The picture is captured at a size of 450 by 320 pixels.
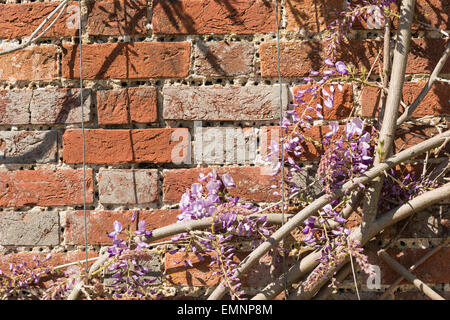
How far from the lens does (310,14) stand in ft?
4.26

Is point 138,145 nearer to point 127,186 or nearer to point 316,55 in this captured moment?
point 127,186

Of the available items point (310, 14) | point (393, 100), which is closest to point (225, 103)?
point (310, 14)

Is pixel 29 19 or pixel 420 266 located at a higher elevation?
pixel 29 19

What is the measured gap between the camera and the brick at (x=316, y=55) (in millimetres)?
1292

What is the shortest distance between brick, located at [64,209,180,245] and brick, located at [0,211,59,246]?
0.04 meters

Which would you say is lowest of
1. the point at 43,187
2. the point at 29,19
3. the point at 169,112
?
the point at 43,187

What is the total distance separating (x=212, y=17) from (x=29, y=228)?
2.52ft

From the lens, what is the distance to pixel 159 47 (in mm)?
1298

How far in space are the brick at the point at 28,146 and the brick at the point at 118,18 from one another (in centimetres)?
32

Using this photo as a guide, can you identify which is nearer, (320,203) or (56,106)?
(320,203)

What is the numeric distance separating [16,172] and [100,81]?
1.13 ft

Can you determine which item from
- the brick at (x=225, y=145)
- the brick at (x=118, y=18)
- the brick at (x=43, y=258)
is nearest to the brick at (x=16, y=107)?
the brick at (x=118, y=18)

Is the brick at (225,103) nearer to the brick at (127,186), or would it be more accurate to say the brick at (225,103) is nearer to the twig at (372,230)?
the brick at (127,186)

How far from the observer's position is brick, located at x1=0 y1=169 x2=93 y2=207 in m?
1.30
